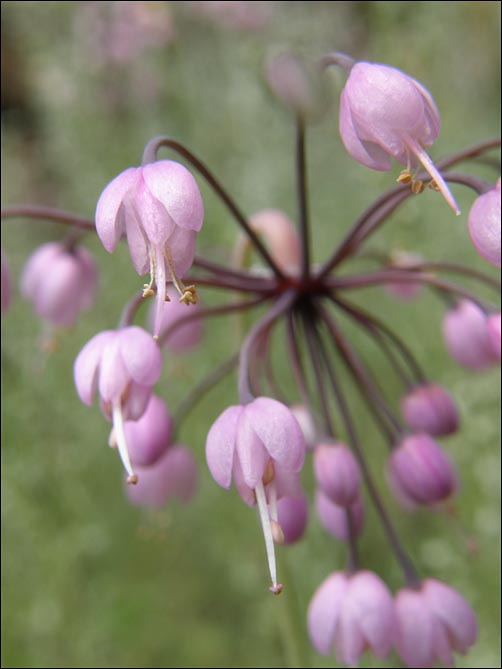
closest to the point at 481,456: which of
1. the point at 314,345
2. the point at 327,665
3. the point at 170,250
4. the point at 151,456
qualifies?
the point at 327,665

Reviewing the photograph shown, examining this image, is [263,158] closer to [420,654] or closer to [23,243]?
[23,243]

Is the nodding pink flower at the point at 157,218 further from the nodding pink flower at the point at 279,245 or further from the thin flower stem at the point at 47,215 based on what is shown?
the nodding pink flower at the point at 279,245

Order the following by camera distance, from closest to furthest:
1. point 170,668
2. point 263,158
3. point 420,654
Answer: point 420,654
point 170,668
point 263,158

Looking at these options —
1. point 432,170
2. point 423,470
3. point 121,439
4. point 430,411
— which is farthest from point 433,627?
point 432,170

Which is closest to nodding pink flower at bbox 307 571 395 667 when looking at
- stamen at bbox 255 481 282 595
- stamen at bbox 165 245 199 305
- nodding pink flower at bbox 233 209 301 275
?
stamen at bbox 255 481 282 595

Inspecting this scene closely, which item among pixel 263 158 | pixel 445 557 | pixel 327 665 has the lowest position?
pixel 327 665

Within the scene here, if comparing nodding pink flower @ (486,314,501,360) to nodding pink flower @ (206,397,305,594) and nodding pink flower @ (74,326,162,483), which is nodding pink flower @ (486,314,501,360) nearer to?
nodding pink flower @ (206,397,305,594)
